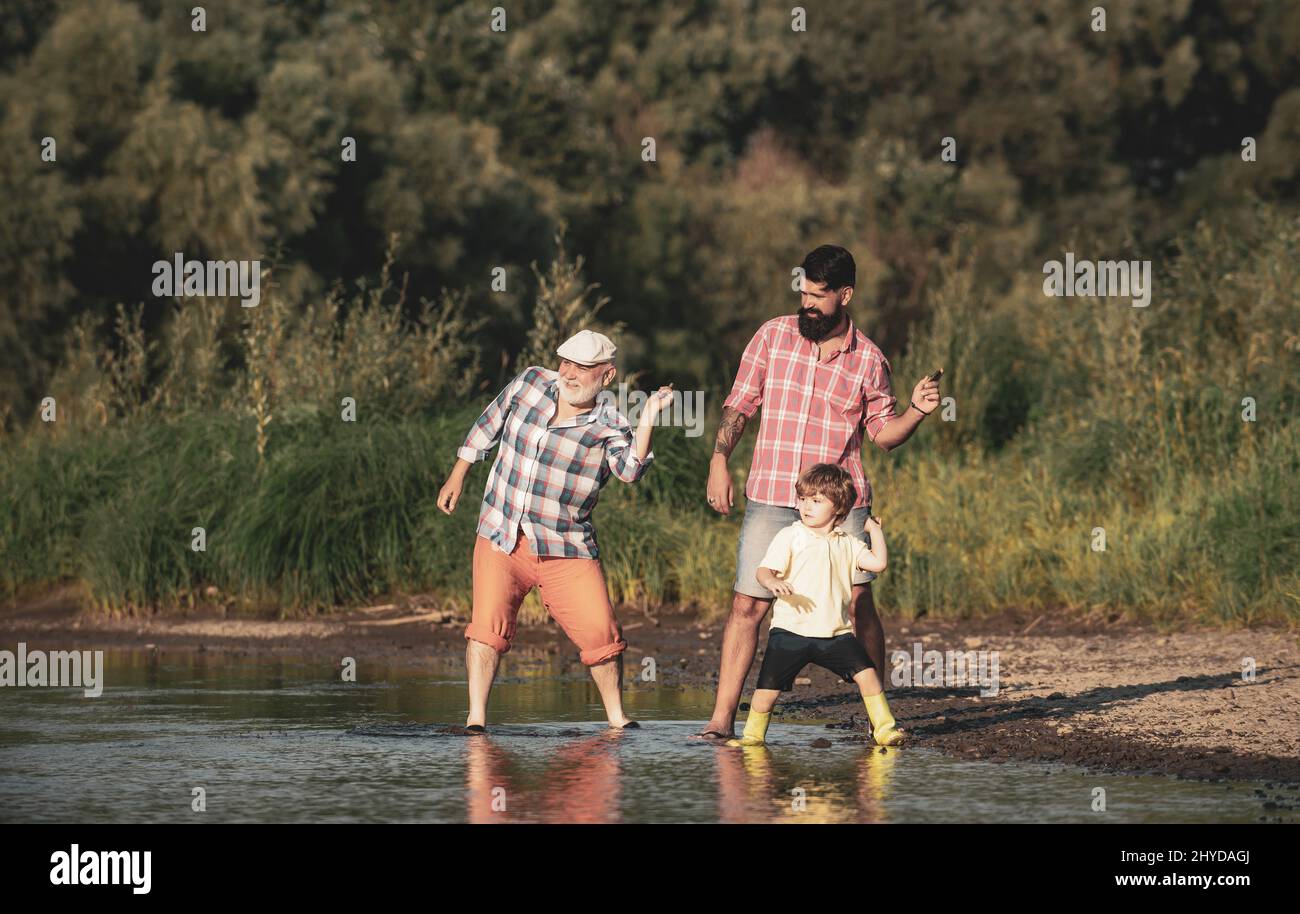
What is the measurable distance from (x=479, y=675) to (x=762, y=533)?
1519mm

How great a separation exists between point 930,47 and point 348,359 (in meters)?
37.0

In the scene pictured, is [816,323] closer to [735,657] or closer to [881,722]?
[735,657]

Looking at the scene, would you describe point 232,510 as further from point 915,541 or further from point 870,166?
point 870,166

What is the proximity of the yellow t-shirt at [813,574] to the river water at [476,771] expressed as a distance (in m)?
0.57

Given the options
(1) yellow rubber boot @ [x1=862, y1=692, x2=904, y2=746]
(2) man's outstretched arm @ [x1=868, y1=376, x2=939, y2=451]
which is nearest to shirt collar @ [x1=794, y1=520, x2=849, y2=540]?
(2) man's outstretched arm @ [x1=868, y1=376, x2=939, y2=451]

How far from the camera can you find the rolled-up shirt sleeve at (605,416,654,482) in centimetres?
970

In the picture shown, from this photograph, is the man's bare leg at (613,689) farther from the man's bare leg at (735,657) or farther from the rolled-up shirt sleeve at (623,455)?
the rolled-up shirt sleeve at (623,455)

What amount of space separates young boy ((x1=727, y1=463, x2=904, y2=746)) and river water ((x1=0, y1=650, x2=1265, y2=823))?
1.26 ft

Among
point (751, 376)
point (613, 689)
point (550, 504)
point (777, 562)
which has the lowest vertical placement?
point (613, 689)

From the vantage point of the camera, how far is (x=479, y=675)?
10.0m

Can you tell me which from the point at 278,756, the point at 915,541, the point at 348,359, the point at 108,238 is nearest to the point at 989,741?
the point at 278,756

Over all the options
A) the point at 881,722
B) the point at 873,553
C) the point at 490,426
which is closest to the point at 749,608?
the point at 873,553
